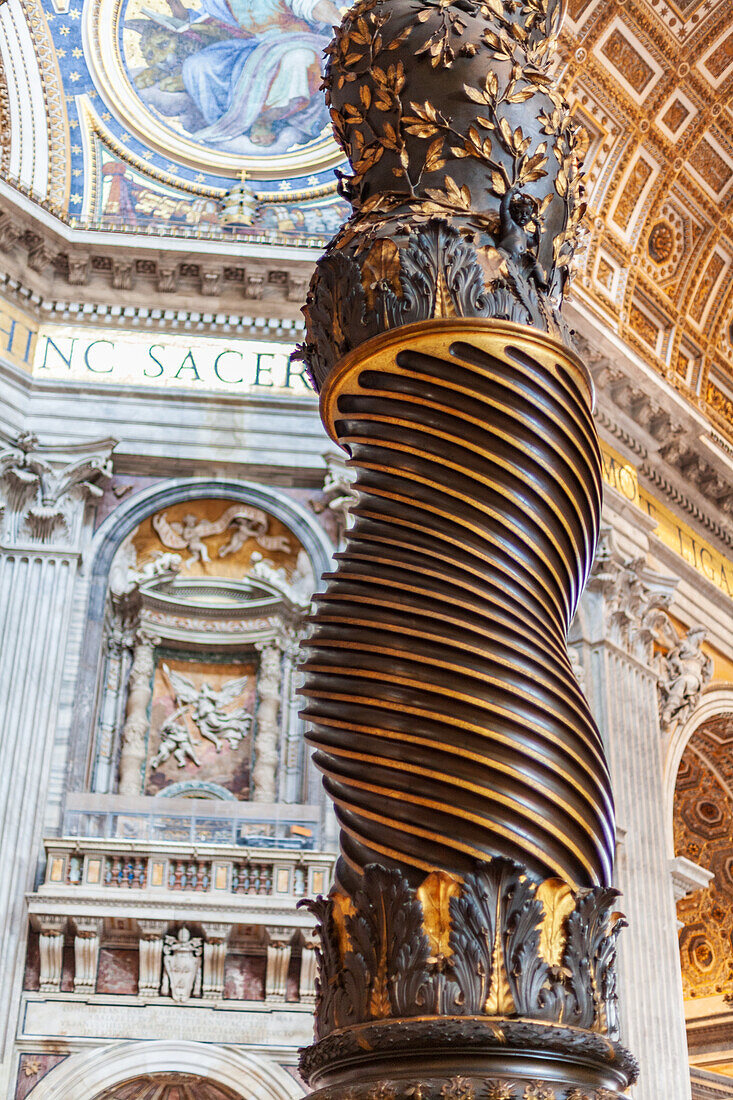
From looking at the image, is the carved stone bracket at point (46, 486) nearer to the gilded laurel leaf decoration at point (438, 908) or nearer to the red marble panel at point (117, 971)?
the red marble panel at point (117, 971)

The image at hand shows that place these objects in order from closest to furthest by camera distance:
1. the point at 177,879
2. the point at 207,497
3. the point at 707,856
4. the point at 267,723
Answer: the point at 177,879, the point at 267,723, the point at 207,497, the point at 707,856

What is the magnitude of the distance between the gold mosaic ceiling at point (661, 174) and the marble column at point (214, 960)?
7.02 meters

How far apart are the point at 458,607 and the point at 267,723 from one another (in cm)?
860

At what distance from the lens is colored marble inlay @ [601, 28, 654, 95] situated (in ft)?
43.4

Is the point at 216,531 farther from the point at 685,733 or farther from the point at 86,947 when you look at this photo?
the point at 685,733

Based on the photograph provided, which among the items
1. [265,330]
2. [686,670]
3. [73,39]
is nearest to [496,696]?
[265,330]

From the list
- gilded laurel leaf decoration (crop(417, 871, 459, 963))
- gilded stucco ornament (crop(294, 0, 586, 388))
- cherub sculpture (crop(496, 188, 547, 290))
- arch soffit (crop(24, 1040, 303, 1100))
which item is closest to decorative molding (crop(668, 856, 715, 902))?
arch soffit (crop(24, 1040, 303, 1100))

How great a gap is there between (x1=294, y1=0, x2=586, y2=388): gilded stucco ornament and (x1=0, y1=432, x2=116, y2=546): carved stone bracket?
823cm

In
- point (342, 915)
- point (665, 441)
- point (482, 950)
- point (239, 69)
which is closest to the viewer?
point (482, 950)

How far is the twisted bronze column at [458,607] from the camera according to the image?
166cm

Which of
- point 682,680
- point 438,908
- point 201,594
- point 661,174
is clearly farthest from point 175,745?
point 438,908

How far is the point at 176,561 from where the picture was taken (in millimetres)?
10617

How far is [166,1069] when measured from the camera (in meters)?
8.62

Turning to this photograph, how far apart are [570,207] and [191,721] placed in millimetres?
8439
